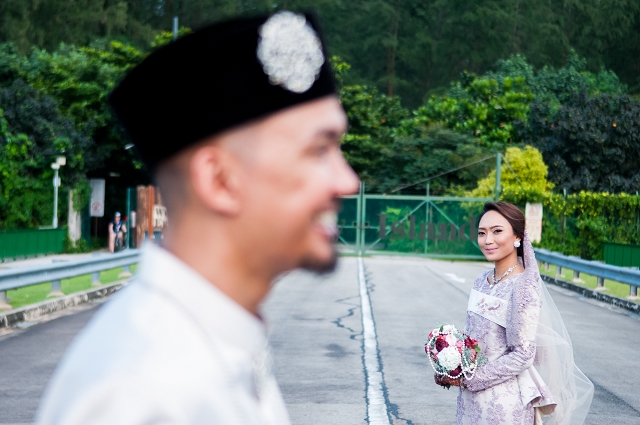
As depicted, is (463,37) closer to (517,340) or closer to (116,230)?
(116,230)

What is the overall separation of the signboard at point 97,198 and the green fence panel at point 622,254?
19.9m

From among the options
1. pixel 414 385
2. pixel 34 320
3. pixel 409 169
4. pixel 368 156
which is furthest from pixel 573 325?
pixel 368 156

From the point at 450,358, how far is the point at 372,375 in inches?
199

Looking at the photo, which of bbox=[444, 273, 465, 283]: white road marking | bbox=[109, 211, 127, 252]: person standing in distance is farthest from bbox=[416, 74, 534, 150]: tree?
bbox=[444, 273, 465, 283]: white road marking

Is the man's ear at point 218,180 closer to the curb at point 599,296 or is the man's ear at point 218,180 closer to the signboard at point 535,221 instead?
the curb at point 599,296

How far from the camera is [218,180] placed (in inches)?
49.1

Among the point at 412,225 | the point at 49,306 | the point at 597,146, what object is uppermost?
the point at 597,146

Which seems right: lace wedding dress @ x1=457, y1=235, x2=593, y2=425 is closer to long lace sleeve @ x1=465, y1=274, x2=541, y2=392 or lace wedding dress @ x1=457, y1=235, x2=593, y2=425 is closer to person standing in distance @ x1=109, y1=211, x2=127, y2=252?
long lace sleeve @ x1=465, y1=274, x2=541, y2=392

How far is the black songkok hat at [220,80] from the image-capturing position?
1.26 metres

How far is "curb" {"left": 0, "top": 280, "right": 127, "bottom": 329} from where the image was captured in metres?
13.1

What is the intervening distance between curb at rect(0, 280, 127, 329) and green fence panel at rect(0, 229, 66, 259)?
7780 millimetres

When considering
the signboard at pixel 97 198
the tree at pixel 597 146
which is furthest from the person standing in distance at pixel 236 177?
the tree at pixel 597 146

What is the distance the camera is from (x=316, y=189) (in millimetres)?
1252

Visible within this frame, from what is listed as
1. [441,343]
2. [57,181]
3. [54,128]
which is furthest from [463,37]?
[441,343]
